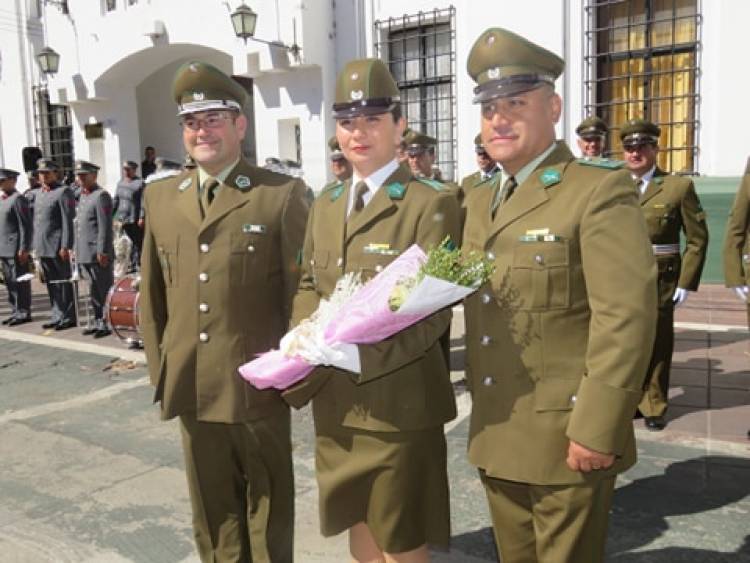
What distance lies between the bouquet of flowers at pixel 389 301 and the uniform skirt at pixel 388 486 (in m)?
0.42

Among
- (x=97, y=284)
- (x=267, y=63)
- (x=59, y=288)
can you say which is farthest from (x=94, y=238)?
(x=267, y=63)

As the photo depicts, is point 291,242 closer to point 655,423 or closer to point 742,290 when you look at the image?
point 655,423

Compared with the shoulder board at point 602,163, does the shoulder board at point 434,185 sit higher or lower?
lower

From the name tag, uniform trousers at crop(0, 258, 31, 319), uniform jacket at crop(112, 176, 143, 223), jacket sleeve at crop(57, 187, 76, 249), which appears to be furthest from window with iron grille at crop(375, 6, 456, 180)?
the name tag

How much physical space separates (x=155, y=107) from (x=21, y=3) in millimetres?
4515

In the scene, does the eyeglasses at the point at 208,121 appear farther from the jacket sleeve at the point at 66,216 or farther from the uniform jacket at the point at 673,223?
the jacket sleeve at the point at 66,216

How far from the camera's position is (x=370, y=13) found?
1171 centimetres

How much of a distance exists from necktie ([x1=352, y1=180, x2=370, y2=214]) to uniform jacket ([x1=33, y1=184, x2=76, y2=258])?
7929 mm

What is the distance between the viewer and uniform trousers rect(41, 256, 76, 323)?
9.46 meters

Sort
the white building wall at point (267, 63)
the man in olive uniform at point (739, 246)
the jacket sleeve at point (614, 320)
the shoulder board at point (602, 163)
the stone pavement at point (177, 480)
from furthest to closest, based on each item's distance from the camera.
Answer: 1. the white building wall at point (267, 63)
2. the man in olive uniform at point (739, 246)
3. the stone pavement at point (177, 480)
4. the shoulder board at point (602, 163)
5. the jacket sleeve at point (614, 320)

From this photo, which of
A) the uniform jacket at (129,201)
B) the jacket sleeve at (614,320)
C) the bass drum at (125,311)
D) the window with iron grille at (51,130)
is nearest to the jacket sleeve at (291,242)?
the jacket sleeve at (614,320)

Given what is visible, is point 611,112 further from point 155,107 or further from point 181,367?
point 155,107

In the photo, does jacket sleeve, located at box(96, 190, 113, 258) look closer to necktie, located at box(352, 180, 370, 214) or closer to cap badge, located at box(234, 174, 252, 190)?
cap badge, located at box(234, 174, 252, 190)

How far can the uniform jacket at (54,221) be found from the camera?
944 cm
